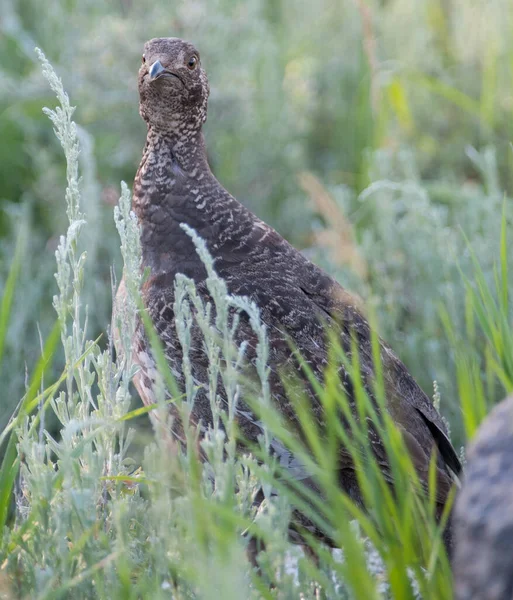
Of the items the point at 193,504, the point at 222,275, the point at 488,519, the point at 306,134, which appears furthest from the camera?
the point at 306,134

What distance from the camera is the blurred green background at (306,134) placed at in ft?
12.4

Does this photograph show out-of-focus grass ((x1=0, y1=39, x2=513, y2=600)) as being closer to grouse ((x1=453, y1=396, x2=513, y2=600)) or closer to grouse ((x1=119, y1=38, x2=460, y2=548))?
grouse ((x1=453, y1=396, x2=513, y2=600))

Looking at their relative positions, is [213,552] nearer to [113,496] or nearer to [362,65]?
[113,496]

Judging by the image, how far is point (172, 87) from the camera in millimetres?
2896

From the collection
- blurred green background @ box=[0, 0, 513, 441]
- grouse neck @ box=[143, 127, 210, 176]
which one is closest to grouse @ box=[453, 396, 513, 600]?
grouse neck @ box=[143, 127, 210, 176]

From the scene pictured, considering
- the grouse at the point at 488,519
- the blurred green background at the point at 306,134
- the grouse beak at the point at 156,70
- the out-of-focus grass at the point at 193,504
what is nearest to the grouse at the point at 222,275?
the grouse beak at the point at 156,70

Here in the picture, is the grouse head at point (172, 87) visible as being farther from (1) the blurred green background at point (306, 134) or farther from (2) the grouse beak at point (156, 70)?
(1) the blurred green background at point (306, 134)

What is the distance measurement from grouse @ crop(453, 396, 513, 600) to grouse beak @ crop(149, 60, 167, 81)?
1855 mm

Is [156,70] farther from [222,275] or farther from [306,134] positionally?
[306,134]

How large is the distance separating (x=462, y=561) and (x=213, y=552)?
1.42ft

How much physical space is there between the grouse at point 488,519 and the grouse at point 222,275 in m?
1.10

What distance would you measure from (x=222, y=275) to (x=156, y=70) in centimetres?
73

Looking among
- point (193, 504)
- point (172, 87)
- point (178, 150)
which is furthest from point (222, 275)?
point (193, 504)

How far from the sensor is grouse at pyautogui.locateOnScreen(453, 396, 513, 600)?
1213 millimetres
